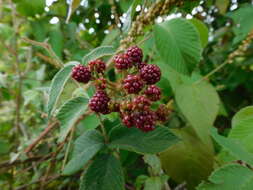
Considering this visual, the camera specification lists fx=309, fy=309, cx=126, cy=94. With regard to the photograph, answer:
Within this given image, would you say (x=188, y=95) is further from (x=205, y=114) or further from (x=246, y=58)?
(x=246, y=58)

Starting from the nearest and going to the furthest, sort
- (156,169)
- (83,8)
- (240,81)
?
(156,169)
(83,8)
(240,81)

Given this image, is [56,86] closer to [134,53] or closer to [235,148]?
[134,53]

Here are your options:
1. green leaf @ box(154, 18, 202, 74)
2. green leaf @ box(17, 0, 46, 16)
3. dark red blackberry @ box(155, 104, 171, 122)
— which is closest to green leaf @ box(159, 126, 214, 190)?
dark red blackberry @ box(155, 104, 171, 122)

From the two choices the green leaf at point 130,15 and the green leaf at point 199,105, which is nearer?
the green leaf at point 130,15

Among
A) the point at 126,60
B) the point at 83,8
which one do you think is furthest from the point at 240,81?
the point at 126,60

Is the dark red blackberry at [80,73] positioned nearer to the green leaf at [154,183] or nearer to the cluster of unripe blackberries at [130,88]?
the cluster of unripe blackberries at [130,88]

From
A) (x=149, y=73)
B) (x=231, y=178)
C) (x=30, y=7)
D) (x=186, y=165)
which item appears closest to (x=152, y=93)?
(x=149, y=73)

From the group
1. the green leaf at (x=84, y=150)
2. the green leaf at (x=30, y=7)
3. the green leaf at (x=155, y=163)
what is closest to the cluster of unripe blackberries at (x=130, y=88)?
the green leaf at (x=84, y=150)
